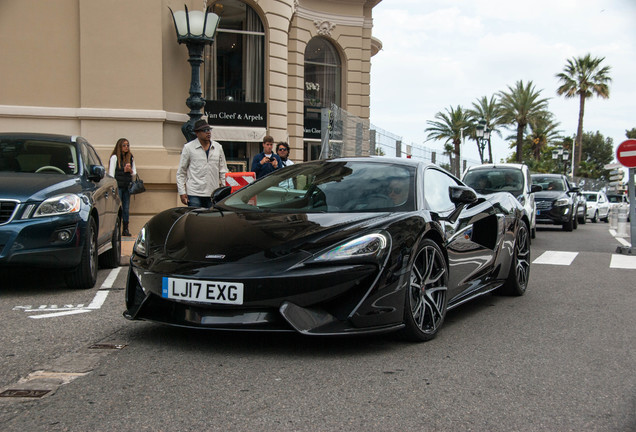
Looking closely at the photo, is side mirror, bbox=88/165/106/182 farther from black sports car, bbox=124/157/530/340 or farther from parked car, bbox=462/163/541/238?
parked car, bbox=462/163/541/238

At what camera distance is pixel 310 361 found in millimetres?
4152

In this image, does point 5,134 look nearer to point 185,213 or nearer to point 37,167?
point 37,167

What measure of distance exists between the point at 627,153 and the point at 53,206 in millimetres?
10887

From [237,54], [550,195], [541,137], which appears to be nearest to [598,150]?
[541,137]

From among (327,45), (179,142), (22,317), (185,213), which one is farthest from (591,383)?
(327,45)

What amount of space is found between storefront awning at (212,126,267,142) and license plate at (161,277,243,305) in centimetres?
→ 1533

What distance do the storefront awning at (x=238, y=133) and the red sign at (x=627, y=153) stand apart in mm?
9422

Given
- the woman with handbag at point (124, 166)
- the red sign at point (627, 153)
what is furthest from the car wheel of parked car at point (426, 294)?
the red sign at point (627, 153)

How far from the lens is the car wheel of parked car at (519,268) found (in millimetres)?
6977

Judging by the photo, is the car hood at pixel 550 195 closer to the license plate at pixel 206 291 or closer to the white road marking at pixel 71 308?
the white road marking at pixel 71 308

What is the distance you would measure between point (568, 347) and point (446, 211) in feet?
4.29

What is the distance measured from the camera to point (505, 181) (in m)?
15.5

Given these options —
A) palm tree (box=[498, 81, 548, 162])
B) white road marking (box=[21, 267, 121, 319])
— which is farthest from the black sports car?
palm tree (box=[498, 81, 548, 162])

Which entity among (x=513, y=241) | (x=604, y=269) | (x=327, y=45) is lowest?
(x=604, y=269)
